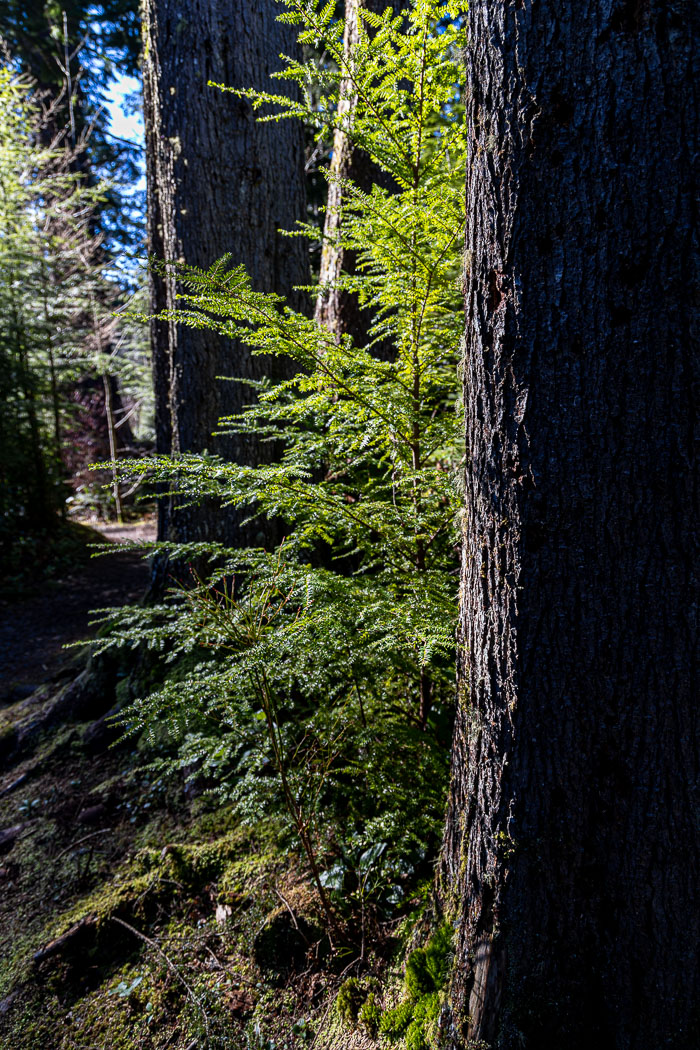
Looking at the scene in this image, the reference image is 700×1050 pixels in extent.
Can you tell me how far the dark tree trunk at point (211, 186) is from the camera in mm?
3475

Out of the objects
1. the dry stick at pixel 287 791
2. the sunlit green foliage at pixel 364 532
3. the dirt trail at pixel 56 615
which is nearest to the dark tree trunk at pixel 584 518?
the sunlit green foliage at pixel 364 532

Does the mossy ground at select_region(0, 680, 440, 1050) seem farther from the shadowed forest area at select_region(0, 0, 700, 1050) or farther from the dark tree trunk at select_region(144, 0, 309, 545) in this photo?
the dark tree trunk at select_region(144, 0, 309, 545)

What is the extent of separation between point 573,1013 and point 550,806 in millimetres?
516

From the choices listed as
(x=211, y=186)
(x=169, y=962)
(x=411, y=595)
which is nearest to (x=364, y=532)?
(x=411, y=595)

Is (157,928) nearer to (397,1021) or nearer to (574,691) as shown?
(397,1021)

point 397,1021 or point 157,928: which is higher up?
point 397,1021

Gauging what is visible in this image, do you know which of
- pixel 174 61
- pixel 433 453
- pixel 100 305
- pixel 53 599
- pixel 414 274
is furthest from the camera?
pixel 100 305

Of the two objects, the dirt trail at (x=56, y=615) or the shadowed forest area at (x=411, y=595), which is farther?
the dirt trail at (x=56, y=615)

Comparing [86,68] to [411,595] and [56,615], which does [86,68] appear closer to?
[56,615]

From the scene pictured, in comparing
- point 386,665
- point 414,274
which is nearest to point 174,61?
point 414,274

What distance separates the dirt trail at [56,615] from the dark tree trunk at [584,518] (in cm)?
439

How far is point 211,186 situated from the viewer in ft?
11.6

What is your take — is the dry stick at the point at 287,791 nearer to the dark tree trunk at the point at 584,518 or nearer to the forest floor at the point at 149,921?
the forest floor at the point at 149,921

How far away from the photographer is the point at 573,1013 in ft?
4.66
